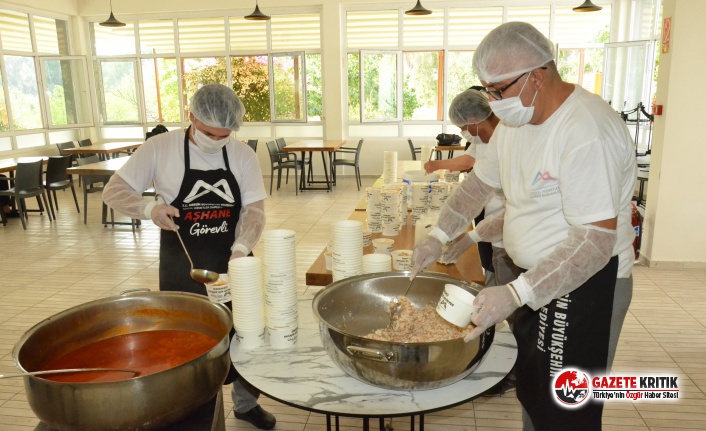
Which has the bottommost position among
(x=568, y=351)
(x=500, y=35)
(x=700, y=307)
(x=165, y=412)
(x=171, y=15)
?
(x=700, y=307)

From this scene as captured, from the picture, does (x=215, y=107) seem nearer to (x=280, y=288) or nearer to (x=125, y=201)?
(x=125, y=201)

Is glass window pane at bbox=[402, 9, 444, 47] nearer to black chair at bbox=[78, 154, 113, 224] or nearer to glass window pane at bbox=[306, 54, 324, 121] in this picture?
glass window pane at bbox=[306, 54, 324, 121]

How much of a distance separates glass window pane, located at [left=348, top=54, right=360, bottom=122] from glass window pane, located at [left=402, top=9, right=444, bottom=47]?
1.05 metres

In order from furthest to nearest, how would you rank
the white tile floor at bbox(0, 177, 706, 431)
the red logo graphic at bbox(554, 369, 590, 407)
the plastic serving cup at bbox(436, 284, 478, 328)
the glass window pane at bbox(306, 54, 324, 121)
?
the glass window pane at bbox(306, 54, 324, 121)
the white tile floor at bbox(0, 177, 706, 431)
the red logo graphic at bbox(554, 369, 590, 407)
the plastic serving cup at bbox(436, 284, 478, 328)

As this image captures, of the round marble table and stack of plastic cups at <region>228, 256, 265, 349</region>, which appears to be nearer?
the round marble table

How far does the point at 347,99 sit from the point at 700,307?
7389 mm

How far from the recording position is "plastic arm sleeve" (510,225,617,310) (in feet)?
4.13

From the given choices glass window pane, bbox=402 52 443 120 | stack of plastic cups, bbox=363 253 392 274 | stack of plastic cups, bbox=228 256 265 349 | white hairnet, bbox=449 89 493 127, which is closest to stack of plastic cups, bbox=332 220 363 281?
stack of plastic cups, bbox=363 253 392 274

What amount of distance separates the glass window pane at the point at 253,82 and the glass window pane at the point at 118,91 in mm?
2222

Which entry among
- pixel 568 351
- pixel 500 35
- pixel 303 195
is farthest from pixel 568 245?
pixel 303 195

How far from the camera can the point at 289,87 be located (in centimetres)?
1005

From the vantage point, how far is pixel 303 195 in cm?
833

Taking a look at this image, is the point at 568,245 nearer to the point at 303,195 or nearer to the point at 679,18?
the point at 679,18

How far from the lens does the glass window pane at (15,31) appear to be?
28.6 feet
